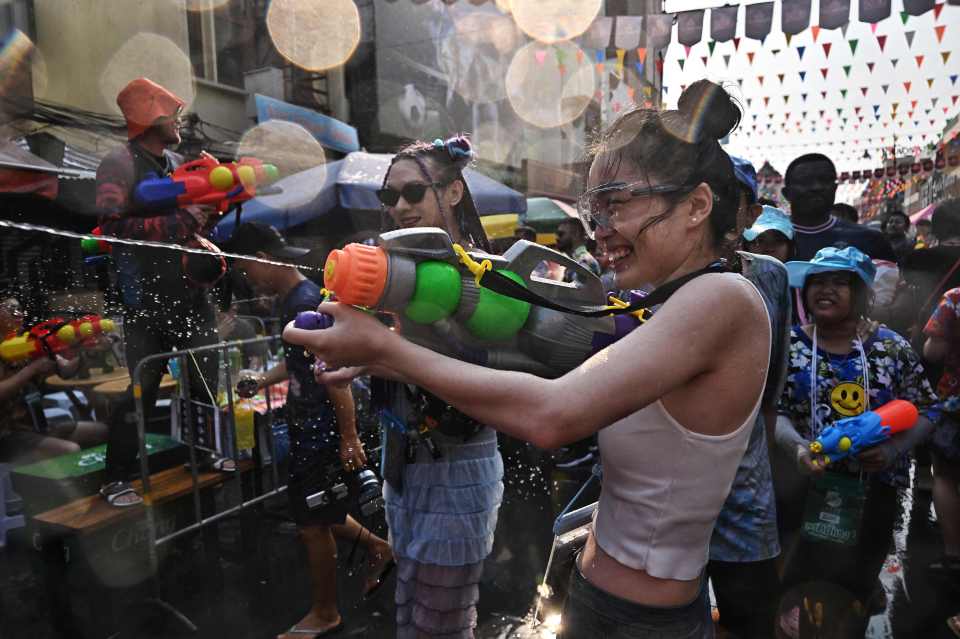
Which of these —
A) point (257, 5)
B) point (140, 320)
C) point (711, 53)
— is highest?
point (257, 5)

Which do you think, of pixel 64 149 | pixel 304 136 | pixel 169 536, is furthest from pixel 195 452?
pixel 304 136

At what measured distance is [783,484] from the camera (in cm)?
264

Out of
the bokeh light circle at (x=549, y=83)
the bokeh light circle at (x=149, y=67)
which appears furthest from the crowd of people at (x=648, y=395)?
the bokeh light circle at (x=549, y=83)

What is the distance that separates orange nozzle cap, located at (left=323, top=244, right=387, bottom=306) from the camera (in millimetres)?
1089

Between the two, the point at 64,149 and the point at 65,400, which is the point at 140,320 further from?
the point at 64,149

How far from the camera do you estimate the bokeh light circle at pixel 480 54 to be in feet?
59.6

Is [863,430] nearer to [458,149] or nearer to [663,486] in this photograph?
[663,486]

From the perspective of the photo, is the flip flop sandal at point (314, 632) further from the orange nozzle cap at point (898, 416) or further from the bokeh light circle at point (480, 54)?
the bokeh light circle at point (480, 54)

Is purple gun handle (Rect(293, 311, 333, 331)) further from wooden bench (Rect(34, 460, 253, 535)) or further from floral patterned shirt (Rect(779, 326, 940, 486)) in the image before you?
wooden bench (Rect(34, 460, 253, 535))

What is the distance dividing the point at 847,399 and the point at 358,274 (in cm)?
240

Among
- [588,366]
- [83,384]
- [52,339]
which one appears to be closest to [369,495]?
[588,366]

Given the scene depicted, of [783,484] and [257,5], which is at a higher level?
[257,5]

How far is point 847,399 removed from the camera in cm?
259

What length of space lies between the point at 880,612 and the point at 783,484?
1.52m
